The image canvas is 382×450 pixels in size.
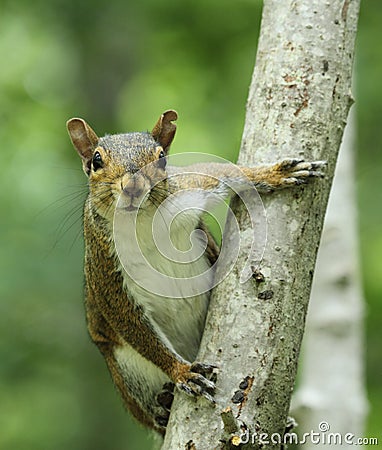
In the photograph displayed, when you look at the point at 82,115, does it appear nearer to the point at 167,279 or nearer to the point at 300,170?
the point at 167,279

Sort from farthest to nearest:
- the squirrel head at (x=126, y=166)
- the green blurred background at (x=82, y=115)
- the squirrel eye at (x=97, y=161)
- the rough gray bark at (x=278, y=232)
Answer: the green blurred background at (x=82, y=115) < the squirrel eye at (x=97, y=161) < the squirrel head at (x=126, y=166) < the rough gray bark at (x=278, y=232)

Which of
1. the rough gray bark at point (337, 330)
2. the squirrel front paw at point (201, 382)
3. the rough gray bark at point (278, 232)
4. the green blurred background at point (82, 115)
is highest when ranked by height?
the green blurred background at point (82, 115)

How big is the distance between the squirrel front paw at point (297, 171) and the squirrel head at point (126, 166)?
0.42m

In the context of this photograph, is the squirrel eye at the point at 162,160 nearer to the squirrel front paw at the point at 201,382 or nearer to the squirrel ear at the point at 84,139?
the squirrel ear at the point at 84,139

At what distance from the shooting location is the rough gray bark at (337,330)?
415 cm

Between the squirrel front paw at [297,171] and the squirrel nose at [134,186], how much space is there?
0.44 meters

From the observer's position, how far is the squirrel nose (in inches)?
94.6

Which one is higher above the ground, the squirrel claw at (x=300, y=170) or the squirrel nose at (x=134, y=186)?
the squirrel claw at (x=300, y=170)

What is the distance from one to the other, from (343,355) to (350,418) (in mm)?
344

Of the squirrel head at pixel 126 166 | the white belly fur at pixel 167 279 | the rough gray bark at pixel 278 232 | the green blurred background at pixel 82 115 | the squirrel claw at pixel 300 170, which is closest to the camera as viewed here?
the rough gray bark at pixel 278 232

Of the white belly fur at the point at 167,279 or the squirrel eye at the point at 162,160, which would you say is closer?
the squirrel eye at the point at 162,160

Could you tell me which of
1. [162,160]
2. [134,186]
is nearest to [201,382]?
[134,186]

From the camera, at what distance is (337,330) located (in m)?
4.27

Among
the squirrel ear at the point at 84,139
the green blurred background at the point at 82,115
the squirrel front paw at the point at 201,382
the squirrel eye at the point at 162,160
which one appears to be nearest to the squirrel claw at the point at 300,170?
the squirrel eye at the point at 162,160
